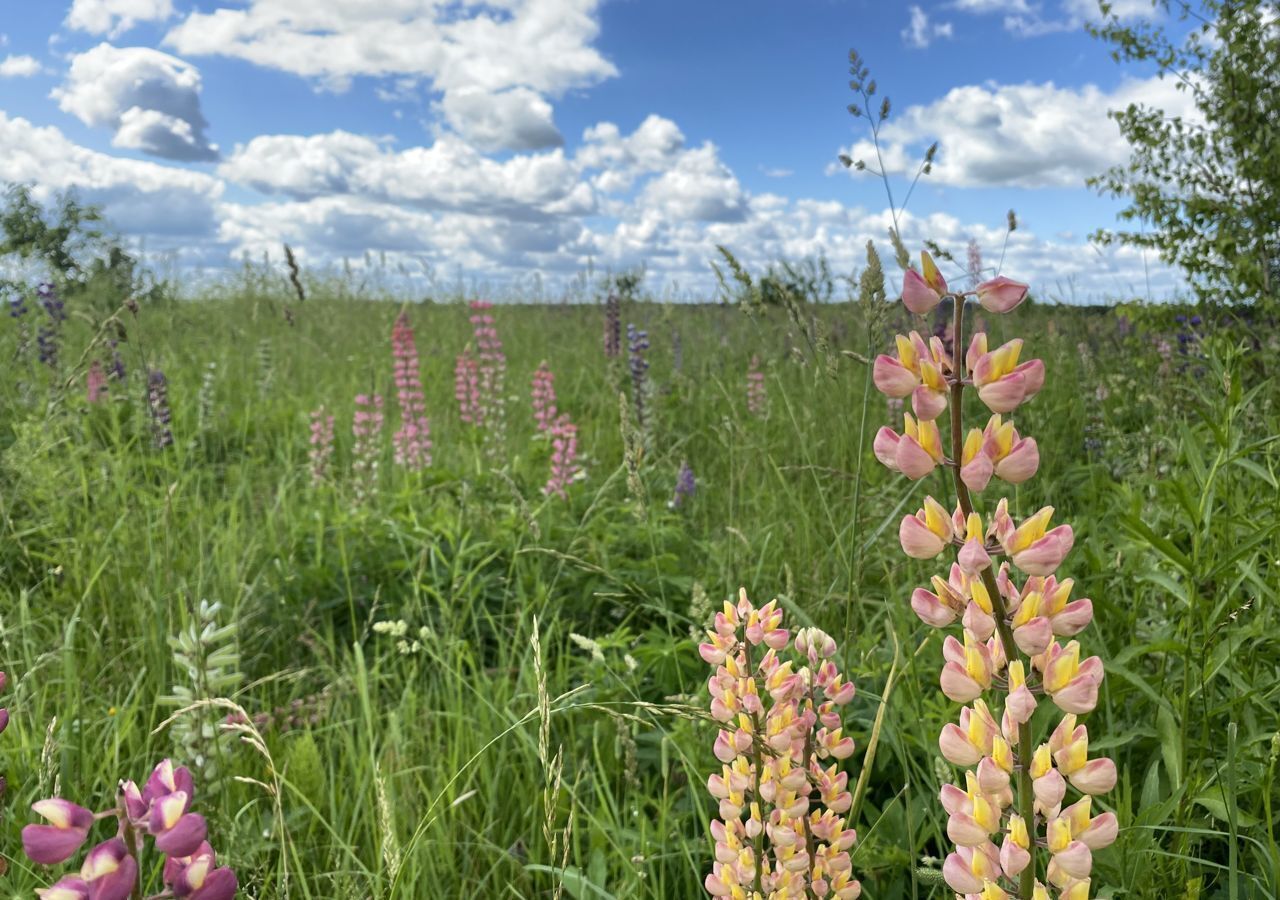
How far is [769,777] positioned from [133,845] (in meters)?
0.74

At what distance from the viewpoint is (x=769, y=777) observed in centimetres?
116

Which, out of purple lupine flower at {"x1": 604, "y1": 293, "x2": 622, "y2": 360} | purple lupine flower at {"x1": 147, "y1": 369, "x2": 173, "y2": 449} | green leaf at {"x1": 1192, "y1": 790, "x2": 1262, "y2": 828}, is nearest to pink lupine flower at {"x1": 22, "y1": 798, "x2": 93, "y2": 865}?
green leaf at {"x1": 1192, "y1": 790, "x2": 1262, "y2": 828}

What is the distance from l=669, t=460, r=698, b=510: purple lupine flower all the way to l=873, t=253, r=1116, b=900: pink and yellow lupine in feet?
9.15

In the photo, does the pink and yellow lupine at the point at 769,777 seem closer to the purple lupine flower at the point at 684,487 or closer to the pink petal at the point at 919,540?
the pink petal at the point at 919,540

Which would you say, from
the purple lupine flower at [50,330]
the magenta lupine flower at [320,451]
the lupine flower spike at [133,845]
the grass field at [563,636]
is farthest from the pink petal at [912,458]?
the purple lupine flower at [50,330]

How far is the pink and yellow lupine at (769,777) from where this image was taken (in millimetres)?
1151

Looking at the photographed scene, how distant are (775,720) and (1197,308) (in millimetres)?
5780

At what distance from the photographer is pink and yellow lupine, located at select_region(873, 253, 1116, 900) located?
72cm

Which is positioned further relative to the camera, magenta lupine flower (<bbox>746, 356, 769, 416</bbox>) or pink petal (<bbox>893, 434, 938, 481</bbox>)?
magenta lupine flower (<bbox>746, 356, 769, 416</bbox>)

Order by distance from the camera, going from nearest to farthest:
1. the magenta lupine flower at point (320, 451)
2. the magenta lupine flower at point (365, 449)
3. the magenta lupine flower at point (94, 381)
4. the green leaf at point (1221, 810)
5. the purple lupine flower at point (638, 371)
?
the green leaf at point (1221, 810)
the magenta lupine flower at point (365, 449)
the magenta lupine flower at point (320, 451)
the purple lupine flower at point (638, 371)
the magenta lupine flower at point (94, 381)

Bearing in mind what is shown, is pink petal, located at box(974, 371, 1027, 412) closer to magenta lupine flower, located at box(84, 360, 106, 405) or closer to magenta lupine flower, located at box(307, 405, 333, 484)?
magenta lupine flower, located at box(307, 405, 333, 484)

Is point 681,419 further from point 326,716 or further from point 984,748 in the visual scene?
point 984,748

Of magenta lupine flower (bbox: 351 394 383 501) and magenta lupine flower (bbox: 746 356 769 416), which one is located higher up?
magenta lupine flower (bbox: 746 356 769 416)

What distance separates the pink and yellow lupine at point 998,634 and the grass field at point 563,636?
15.5 inches
